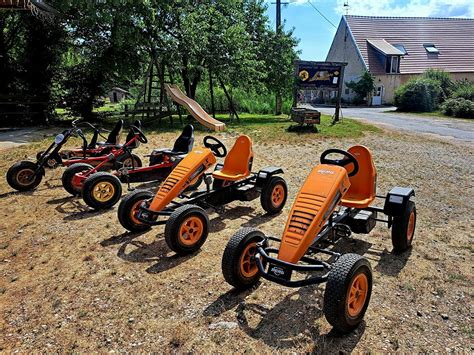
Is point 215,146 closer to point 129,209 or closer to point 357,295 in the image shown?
point 129,209

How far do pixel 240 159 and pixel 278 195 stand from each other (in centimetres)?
82

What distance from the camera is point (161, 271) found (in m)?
4.08

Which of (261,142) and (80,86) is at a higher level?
(80,86)

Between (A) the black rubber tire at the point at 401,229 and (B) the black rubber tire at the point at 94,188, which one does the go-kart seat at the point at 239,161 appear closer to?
(B) the black rubber tire at the point at 94,188

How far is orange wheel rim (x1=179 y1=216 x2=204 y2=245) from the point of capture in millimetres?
4331

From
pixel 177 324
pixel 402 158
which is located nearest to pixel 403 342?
pixel 177 324

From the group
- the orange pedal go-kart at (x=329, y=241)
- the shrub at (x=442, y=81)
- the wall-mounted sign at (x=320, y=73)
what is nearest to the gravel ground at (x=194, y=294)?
the orange pedal go-kart at (x=329, y=241)

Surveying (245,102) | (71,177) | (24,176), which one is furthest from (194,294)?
(245,102)

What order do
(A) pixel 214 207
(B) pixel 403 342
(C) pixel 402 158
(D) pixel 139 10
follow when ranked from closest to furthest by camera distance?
(B) pixel 403 342 → (A) pixel 214 207 → (C) pixel 402 158 → (D) pixel 139 10

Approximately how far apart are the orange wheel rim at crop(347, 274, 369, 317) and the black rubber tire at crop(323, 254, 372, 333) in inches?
2.4

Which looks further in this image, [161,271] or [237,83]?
[237,83]

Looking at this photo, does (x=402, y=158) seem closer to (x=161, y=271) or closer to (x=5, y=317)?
(x=161, y=271)

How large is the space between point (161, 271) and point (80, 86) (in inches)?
608

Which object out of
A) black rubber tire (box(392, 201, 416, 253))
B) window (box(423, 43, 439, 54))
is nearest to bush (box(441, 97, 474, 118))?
window (box(423, 43, 439, 54))
